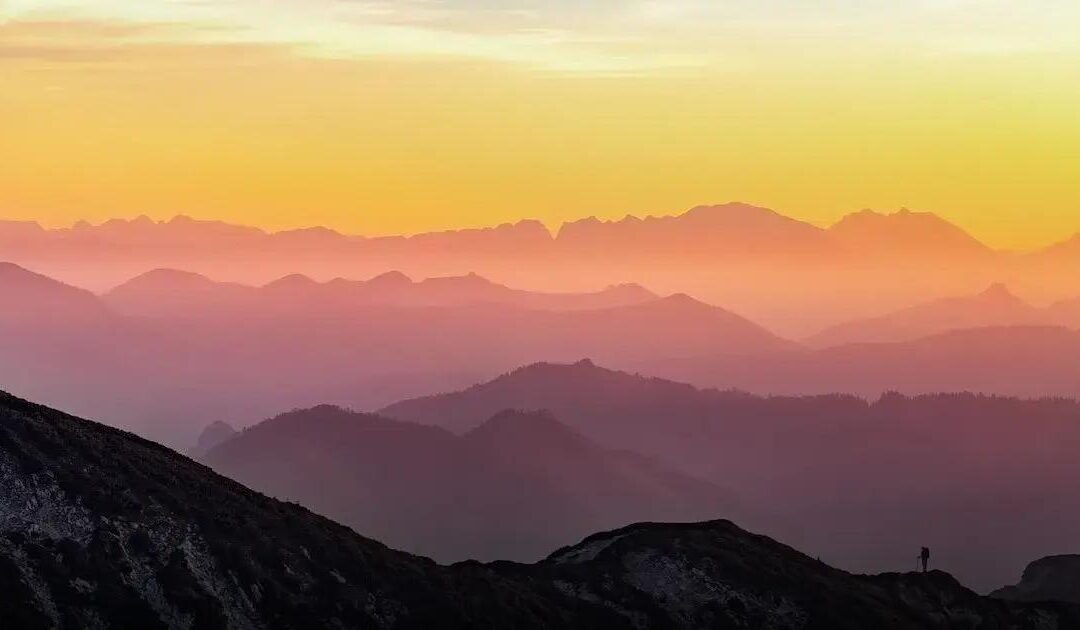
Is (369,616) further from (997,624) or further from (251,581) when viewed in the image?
(997,624)

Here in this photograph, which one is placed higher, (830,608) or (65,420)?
(65,420)

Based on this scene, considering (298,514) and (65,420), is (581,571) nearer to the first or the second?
(298,514)

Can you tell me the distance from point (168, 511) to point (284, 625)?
16208 millimetres

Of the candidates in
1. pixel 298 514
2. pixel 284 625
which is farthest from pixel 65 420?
pixel 284 625

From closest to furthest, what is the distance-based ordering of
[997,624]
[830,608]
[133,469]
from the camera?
[133,469] < [830,608] < [997,624]

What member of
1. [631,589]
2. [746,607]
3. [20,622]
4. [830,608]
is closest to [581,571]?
[631,589]

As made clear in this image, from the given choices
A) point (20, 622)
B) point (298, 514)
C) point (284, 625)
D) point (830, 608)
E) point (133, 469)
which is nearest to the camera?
point (20, 622)

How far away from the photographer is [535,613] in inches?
5600

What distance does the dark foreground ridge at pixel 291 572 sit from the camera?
4685 inches

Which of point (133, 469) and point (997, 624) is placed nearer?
point (133, 469)

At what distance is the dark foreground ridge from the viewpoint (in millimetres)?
119000

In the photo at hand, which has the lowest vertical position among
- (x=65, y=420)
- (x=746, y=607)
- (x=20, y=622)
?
(x=20, y=622)

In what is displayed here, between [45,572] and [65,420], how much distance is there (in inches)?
1205

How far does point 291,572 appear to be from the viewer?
432ft
